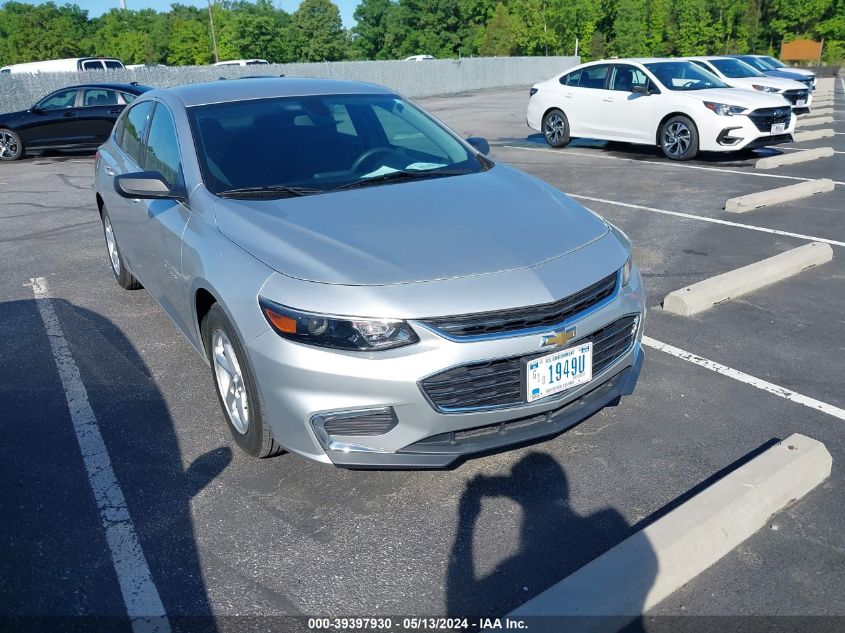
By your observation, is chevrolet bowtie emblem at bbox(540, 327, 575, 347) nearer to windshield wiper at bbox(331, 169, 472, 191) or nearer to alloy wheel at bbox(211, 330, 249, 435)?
alloy wheel at bbox(211, 330, 249, 435)

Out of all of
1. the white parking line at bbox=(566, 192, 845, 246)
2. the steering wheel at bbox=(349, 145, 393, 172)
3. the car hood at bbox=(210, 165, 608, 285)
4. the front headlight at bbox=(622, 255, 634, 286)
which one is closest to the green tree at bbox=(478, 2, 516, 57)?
the white parking line at bbox=(566, 192, 845, 246)

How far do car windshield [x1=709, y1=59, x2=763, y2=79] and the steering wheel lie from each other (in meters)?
14.6

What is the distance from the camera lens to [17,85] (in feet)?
76.3

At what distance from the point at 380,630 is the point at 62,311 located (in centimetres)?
449

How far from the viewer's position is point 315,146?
14.1 feet

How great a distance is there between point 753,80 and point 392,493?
16146mm

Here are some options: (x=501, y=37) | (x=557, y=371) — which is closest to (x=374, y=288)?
(x=557, y=371)

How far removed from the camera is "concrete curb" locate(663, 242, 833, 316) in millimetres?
5555

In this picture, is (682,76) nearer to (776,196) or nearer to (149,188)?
(776,196)

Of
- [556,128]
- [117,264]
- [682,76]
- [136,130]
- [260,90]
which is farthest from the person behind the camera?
[556,128]

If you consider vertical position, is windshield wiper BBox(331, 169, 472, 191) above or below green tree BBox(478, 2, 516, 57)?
below

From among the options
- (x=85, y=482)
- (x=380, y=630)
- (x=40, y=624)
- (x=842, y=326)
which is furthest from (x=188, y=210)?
(x=842, y=326)

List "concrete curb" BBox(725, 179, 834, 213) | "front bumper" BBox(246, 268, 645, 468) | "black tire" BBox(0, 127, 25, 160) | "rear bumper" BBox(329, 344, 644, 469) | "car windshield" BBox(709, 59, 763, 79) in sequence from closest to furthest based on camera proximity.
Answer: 1. "front bumper" BBox(246, 268, 645, 468)
2. "rear bumper" BBox(329, 344, 644, 469)
3. "concrete curb" BBox(725, 179, 834, 213)
4. "black tire" BBox(0, 127, 25, 160)
5. "car windshield" BBox(709, 59, 763, 79)

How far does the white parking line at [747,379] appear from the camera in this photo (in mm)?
4082
